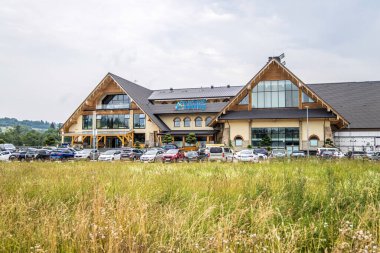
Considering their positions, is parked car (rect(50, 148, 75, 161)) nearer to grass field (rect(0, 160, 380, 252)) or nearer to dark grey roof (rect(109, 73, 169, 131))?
dark grey roof (rect(109, 73, 169, 131))

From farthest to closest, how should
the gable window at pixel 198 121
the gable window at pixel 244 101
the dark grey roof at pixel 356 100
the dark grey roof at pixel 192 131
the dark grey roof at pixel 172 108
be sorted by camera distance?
1. the gable window at pixel 198 121
2. the dark grey roof at pixel 172 108
3. the dark grey roof at pixel 192 131
4. the gable window at pixel 244 101
5. the dark grey roof at pixel 356 100

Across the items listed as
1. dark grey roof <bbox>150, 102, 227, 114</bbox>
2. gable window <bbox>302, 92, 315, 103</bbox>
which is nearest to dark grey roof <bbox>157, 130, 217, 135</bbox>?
dark grey roof <bbox>150, 102, 227, 114</bbox>

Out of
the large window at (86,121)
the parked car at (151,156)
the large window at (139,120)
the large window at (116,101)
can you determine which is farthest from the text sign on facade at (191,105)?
the parked car at (151,156)

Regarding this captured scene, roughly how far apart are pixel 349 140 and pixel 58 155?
3690 centimetres

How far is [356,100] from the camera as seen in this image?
44.4m

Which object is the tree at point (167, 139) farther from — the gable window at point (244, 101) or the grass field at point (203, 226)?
the grass field at point (203, 226)

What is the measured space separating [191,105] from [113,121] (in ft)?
44.6

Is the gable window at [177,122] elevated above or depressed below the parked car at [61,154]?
above

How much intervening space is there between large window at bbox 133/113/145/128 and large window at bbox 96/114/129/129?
4.72 ft

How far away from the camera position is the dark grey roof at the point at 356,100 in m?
40.4

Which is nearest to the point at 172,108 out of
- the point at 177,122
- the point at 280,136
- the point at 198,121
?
the point at 177,122

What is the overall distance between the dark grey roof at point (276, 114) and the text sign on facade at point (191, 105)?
9.55 m

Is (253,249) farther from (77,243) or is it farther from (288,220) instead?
(77,243)

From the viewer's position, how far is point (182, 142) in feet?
164
